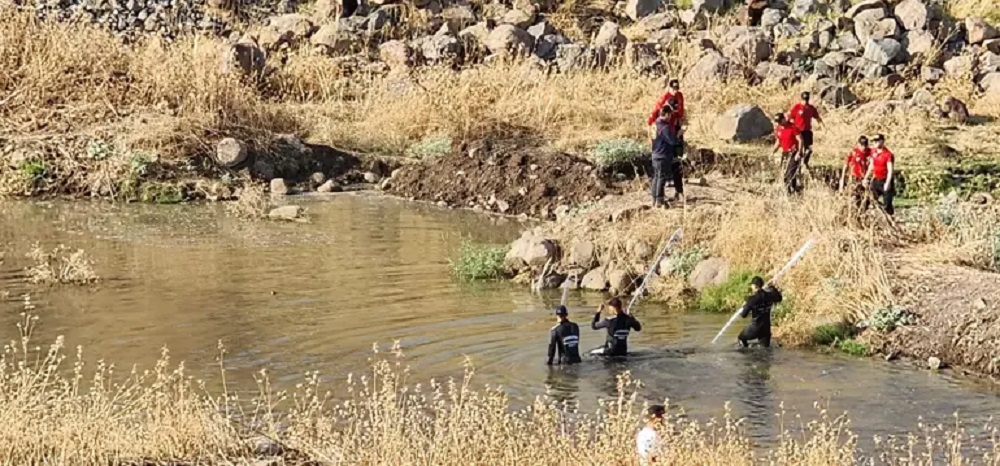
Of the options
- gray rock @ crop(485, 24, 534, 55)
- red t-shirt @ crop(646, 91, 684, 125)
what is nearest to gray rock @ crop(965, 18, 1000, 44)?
gray rock @ crop(485, 24, 534, 55)

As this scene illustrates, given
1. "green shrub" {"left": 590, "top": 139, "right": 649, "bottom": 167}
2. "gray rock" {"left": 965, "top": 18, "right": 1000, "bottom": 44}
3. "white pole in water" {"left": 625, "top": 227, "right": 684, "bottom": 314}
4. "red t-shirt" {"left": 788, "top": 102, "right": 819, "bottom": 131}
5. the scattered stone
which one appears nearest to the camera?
"white pole in water" {"left": 625, "top": 227, "right": 684, "bottom": 314}

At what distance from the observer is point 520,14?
39094mm

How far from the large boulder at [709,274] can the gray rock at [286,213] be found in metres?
7.97

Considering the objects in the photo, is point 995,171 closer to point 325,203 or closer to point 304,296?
point 325,203

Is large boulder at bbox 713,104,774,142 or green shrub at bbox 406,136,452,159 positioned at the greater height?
large boulder at bbox 713,104,774,142

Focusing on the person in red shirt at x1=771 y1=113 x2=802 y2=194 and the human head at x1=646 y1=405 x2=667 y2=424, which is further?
the person in red shirt at x1=771 y1=113 x2=802 y2=194

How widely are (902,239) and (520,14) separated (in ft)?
69.4

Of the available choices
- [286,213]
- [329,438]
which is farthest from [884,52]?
[329,438]

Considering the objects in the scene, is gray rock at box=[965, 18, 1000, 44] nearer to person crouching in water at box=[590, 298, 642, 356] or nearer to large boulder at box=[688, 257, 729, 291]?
large boulder at box=[688, 257, 729, 291]

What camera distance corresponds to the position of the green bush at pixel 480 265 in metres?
20.9

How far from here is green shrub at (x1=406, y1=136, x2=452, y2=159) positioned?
2864 cm

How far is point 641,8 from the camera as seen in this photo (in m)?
40.7

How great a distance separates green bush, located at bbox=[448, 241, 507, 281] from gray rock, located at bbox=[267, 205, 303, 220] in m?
4.64

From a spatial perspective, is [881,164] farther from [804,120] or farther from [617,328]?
[617,328]
